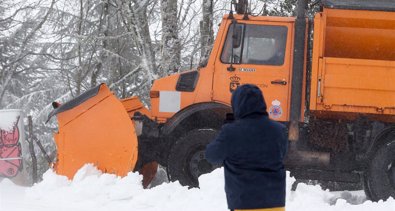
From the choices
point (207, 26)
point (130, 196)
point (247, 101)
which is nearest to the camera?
point (247, 101)

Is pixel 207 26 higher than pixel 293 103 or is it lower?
higher

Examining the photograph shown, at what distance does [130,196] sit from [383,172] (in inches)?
122

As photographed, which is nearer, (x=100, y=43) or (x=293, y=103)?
(x=293, y=103)

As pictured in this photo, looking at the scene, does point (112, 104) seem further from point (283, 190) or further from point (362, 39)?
point (283, 190)

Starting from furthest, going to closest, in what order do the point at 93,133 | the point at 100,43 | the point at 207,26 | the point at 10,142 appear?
the point at 100,43 < the point at 207,26 < the point at 10,142 < the point at 93,133

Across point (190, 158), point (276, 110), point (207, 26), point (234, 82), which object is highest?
point (207, 26)

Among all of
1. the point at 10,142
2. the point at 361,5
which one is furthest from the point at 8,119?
the point at 361,5

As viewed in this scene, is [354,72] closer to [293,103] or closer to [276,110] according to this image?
[293,103]

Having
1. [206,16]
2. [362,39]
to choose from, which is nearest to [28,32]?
[206,16]

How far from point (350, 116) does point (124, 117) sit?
9.42 feet

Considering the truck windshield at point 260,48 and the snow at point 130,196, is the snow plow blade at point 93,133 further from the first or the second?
the truck windshield at point 260,48

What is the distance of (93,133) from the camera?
820cm

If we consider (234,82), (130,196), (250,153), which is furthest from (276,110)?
(250,153)

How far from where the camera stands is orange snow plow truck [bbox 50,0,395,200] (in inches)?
298
